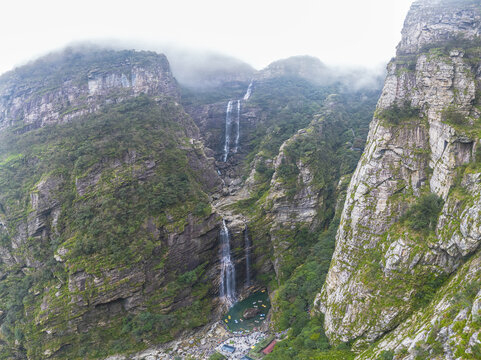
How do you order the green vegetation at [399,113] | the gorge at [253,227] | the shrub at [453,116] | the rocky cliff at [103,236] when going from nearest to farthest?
the gorge at [253,227] → the shrub at [453,116] → the green vegetation at [399,113] → the rocky cliff at [103,236]

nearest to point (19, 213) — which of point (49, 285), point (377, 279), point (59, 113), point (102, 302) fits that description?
point (49, 285)

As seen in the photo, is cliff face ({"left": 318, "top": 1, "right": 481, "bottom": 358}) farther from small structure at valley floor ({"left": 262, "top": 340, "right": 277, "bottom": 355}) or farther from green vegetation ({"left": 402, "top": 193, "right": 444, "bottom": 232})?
small structure at valley floor ({"left": 262, "top": 340, "right": 277, "bottom": 355})

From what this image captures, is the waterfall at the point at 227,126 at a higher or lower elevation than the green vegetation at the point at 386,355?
higher

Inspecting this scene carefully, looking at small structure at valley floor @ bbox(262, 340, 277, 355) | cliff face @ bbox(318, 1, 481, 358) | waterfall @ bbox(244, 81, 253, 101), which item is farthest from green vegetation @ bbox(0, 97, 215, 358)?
waterfall @ bbox(244, 81, 253, 101)

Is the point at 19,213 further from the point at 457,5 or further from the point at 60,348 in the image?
the point at 457,5

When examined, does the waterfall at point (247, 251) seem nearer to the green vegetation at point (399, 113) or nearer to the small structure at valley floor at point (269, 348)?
the small structure at valley floor at point (269, 348)

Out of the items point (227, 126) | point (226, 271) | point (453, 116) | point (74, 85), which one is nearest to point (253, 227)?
point (226, 271)

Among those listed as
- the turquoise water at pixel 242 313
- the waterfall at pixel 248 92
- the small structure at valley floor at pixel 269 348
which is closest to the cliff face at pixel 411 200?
the small structure at valley floor at pixel 269 348
